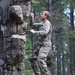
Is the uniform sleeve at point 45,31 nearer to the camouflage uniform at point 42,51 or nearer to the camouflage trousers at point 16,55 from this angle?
the camouflage uniform at point 42,51

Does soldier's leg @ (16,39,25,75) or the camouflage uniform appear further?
the camouflage uniform

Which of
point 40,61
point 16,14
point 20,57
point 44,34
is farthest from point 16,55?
point 16,14

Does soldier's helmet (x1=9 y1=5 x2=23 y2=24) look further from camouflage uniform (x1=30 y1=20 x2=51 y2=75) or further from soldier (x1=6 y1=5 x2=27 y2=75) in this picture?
camouflage uniform (x1=30 y1=20 x2=51 y2=75)

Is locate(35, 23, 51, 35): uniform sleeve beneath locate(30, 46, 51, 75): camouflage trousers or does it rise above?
above

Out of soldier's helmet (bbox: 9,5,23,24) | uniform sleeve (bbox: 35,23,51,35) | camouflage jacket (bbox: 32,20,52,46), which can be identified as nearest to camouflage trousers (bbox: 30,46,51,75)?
camouflage jacket (bbox: 32,20,52,46)

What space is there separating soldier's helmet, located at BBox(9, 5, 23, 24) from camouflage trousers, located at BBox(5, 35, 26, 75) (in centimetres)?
41

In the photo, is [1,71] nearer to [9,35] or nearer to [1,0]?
[9,35]

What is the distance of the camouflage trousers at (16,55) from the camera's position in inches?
300

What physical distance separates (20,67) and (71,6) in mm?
12042

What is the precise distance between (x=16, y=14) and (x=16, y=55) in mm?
988

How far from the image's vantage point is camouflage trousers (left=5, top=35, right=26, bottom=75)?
761 cm

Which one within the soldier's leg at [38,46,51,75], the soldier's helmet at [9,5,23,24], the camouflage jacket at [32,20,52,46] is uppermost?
the soldier's helmet at [9,5,23,24]

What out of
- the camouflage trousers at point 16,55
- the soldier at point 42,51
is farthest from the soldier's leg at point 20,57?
the soldier at point 42,51

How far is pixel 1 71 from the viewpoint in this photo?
776cm
